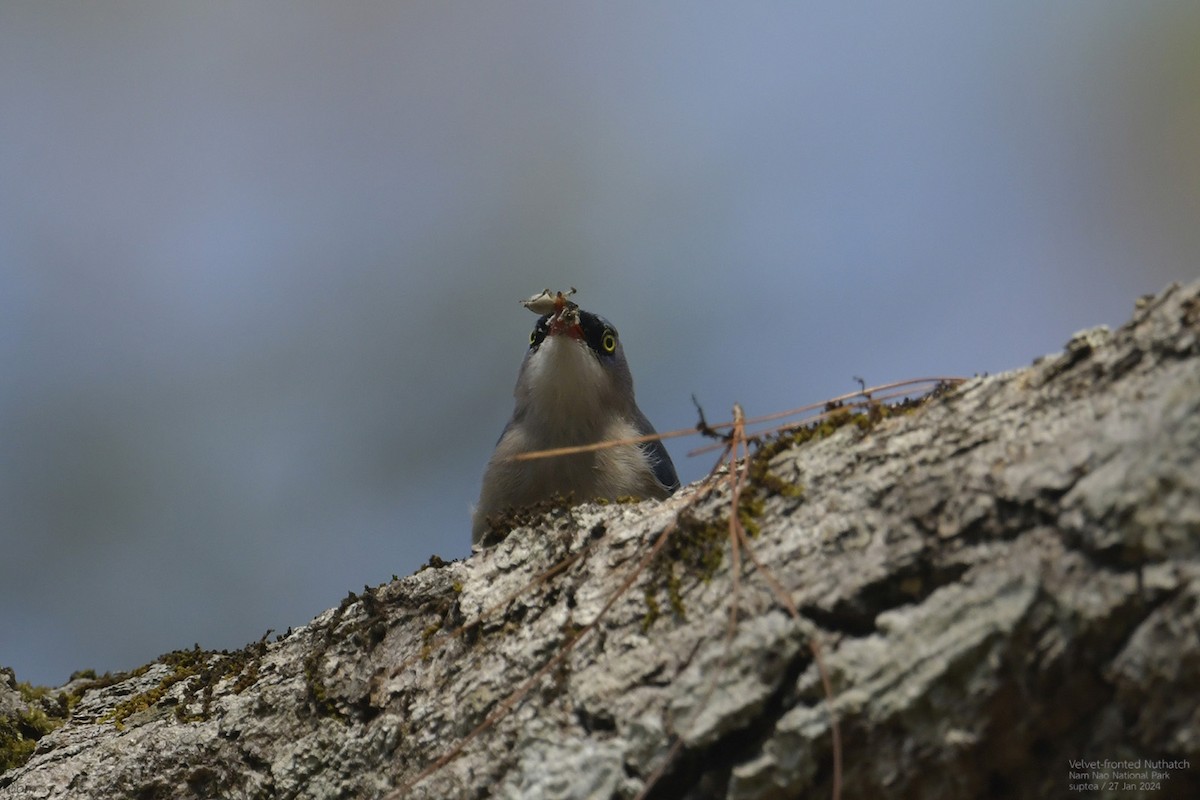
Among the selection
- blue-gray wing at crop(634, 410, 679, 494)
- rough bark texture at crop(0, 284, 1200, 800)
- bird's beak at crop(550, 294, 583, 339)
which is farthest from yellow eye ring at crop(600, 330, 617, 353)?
rough bark texture at crop(0, 284, 1200, 800)

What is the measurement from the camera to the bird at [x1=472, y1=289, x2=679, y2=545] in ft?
16.6

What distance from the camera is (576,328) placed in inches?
238

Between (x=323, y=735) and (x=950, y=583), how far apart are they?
2.00 metres

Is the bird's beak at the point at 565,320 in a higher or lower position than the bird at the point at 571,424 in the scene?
higher

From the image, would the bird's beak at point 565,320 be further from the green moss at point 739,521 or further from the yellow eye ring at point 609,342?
the green moss at point 739,521

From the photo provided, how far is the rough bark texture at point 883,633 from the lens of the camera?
1931 mm

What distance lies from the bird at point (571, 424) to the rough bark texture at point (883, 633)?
1.94 m

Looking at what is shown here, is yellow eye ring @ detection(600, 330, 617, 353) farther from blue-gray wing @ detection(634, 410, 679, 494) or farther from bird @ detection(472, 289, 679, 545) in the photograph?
blue-gray wing @ detection(634, 410, 679, 494)

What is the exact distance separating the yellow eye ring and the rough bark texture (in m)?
3.23

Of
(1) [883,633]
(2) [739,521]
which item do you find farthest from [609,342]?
(1) [883,633]

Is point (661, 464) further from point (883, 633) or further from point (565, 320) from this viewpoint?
point (883, 633)

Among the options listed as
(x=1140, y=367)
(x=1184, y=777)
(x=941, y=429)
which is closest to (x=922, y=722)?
(x=1184, y=777)

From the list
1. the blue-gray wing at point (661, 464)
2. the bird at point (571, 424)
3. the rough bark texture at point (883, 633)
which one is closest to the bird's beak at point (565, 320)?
the bird at point (571, 424)

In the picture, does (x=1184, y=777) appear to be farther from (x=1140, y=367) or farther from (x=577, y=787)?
(x=577, y=787)
